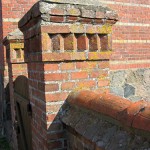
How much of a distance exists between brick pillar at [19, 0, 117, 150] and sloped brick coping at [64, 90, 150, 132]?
7.4 inches

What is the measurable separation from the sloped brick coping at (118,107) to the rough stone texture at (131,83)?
429 cm

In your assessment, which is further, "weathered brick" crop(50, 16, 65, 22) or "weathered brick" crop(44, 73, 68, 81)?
"weathered brick" crop(44, 73, 68, 81)

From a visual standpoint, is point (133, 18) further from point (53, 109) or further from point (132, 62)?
point (53, 109)

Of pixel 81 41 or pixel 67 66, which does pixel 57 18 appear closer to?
pixel 81 41

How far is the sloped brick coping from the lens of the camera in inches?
60.0

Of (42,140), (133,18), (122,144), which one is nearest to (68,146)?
(42,140)

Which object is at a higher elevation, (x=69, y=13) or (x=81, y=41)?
(x=69, y=13)

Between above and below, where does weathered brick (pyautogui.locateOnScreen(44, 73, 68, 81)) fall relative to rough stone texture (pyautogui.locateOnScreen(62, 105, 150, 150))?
above

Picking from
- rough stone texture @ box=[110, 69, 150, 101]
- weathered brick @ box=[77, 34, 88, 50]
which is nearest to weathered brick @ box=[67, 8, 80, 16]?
weathered brick @ box=[77, 34, 88, 50]

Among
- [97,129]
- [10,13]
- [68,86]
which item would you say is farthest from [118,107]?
[10,13]

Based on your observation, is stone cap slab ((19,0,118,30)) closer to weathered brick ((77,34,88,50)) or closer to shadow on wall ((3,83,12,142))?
weathered brick ((77,34,88,50))

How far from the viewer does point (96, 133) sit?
6.23 feet

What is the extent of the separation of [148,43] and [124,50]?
0.89 m

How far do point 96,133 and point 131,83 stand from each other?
5162 millimetres
